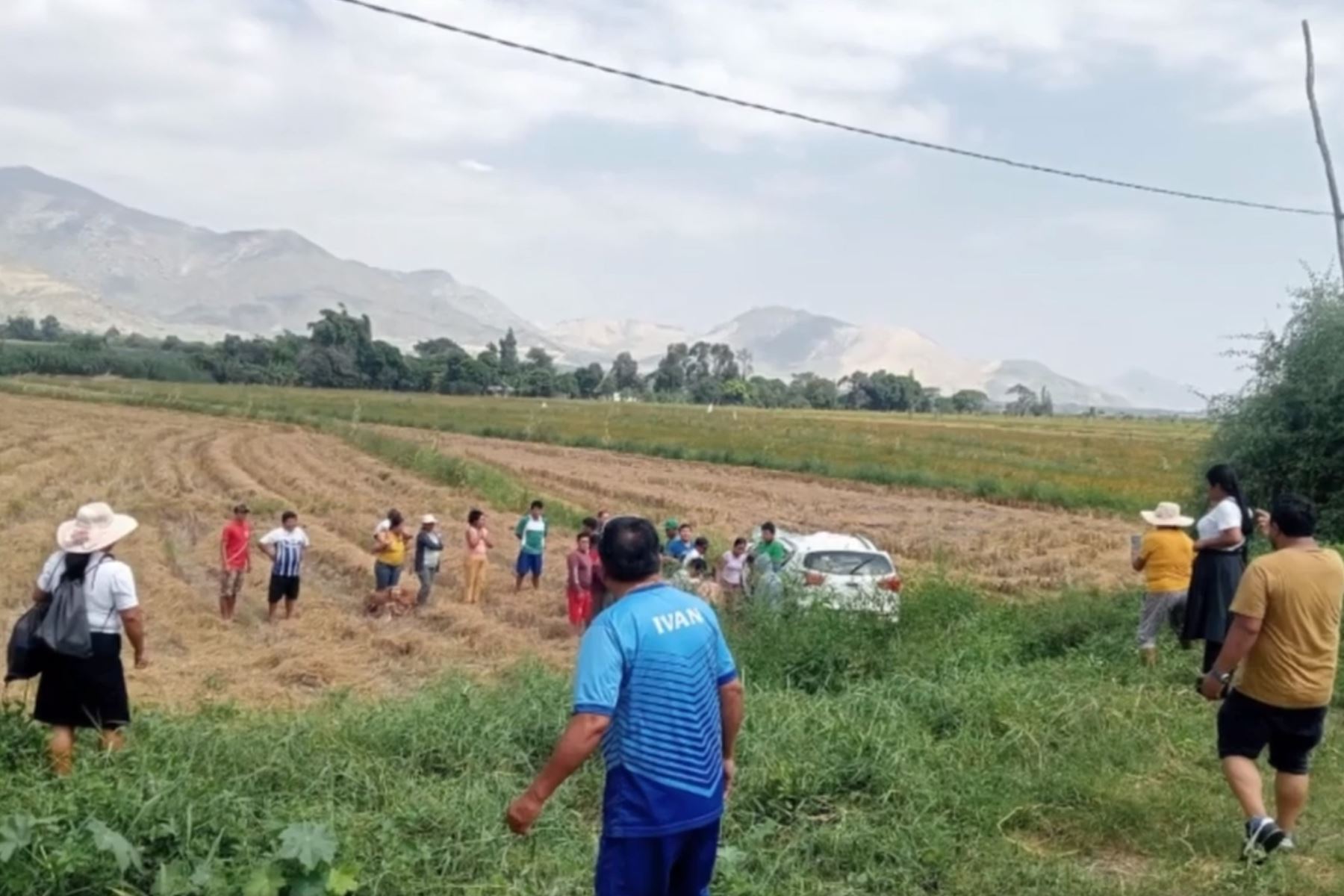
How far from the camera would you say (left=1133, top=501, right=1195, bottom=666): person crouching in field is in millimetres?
10211

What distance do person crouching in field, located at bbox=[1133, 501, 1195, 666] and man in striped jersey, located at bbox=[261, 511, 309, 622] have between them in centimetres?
968

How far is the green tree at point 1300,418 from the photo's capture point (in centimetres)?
1620

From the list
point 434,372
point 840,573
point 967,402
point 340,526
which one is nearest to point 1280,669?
point 840,573

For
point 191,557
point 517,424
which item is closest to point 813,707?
point 191,557

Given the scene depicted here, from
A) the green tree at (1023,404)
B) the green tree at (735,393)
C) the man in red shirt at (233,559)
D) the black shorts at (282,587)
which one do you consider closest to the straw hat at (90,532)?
the man in red shirt at (233,559)

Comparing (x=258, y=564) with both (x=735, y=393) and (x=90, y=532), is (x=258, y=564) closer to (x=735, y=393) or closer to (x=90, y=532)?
(x=90, y=532)

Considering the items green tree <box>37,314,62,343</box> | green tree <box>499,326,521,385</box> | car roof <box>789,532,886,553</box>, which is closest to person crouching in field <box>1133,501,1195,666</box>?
car roof <box>789,532,886,553</box>

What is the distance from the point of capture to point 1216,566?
9.23 meters

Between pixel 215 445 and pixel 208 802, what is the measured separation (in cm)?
3834

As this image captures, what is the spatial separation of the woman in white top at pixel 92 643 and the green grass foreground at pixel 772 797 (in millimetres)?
200

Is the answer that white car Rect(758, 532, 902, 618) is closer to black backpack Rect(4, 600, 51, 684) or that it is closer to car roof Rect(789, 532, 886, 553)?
car roof Rect(789, 532, 886, 553)

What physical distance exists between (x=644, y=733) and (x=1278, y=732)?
3.41 m

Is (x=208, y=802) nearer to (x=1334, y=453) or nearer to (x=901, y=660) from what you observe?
(x=901, y=660)

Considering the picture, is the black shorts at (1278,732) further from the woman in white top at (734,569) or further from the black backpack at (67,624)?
the woman in white top at (734,569)
